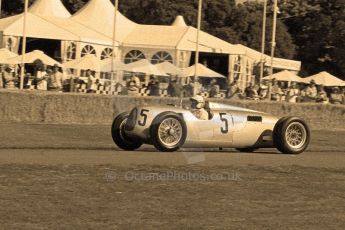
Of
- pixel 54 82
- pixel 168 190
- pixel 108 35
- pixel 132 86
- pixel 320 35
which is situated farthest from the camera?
pixel 320 35

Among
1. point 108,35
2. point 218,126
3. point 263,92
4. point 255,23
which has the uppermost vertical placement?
point 255,23

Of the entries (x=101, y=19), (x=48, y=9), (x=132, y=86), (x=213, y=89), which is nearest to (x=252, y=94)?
(x=132, y=86)

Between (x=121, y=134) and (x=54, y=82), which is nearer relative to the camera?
(x=121, y=134)

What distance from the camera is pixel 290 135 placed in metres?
15.7

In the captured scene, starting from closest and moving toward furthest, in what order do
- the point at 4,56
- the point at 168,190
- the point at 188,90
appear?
the point at 168,190, the point at 188,90, the point at 4,56

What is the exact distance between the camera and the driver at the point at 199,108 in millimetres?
15070

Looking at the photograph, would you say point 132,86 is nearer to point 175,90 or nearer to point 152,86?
point 152,86

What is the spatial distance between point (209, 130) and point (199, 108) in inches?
17.6

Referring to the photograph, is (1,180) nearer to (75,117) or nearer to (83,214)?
(83,214)

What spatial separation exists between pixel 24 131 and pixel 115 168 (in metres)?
9.72

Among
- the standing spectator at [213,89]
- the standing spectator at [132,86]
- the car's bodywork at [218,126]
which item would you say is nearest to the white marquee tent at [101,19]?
the standing spectator at [132,86]

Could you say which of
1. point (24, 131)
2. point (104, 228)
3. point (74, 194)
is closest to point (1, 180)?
point (74, 194)

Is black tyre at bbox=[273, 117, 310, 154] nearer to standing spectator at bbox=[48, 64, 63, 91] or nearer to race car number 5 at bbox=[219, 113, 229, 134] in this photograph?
race car number 5 at bbox=[219, 113, 229, 134]

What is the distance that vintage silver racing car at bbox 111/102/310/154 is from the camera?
577 inches
